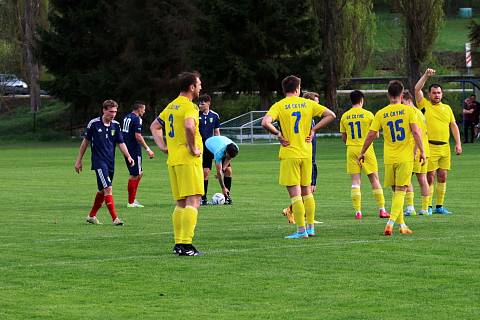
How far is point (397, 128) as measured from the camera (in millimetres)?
15258

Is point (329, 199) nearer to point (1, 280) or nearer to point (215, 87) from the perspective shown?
point (1, 280)

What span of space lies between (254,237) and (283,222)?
2439 mm

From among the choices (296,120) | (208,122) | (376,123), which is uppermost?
(296,120)

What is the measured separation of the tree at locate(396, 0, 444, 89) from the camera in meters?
59.1

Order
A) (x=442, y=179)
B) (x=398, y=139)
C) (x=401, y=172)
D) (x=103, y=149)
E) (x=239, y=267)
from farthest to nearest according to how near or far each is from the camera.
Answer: (x=442, y=179) < (x=103, y=149) < (x=398, y=139) < (x=401, y=172) < (x=239, y=267)

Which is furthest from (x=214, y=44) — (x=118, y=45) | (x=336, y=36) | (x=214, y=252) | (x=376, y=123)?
(x=214, y=252)

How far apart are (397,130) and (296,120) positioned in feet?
4.91

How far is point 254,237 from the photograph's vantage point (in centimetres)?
1525

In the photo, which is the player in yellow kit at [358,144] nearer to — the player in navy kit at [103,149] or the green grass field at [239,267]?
the green grass field at [239,267]

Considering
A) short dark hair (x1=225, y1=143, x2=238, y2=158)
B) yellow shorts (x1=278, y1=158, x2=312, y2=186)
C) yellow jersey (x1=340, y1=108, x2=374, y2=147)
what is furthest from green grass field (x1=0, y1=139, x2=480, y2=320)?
yellow jersey (x1=340, y1=108, x2=374, y2=147)

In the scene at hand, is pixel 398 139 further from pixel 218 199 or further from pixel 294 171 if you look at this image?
pixel 218 199

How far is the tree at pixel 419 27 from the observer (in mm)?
59094

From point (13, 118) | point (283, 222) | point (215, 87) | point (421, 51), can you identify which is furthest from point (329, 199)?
point (13, 118)

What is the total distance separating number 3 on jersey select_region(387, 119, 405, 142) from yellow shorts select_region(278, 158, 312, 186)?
50.2 inches
